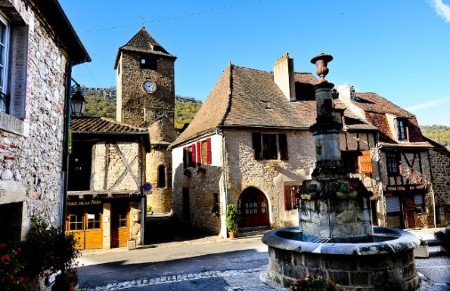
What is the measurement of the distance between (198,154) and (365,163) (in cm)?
878

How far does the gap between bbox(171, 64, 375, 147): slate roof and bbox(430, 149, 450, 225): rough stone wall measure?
492 cm

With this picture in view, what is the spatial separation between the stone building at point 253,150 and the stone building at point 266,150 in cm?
5

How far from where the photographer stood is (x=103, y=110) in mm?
41625

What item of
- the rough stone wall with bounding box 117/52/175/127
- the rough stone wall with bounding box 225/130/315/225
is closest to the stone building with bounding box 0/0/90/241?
the rough stone wall with bounding box 225/130/315/225

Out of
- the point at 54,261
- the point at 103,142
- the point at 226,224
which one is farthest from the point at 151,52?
the point at 54,261

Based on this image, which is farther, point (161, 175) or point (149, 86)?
point (149, 86)

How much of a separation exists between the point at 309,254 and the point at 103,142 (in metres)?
9.40

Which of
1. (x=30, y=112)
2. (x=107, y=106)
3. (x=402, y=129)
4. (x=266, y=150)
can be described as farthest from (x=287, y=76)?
(x=107, y=106)

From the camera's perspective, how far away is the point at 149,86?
26000 millimetres

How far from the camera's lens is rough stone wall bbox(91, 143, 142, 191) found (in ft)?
39.0

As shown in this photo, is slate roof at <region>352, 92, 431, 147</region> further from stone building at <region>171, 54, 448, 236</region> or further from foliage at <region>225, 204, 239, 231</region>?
foliage at <region>225, 204, 239, 231</region>

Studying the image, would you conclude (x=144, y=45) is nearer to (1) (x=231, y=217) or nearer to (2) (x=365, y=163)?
(1) (x=231, y=217)

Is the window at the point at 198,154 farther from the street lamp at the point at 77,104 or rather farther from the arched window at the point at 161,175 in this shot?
the street lamp at the point at 77,104

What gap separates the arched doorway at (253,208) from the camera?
14102mm
